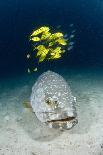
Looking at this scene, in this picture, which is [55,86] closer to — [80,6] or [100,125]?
[100,125]

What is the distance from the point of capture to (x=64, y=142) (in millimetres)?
9750

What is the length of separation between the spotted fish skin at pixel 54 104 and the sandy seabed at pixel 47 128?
43 cm

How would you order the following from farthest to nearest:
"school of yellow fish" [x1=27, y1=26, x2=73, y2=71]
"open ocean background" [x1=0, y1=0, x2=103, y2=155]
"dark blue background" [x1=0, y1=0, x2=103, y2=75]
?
"dark blue background" [x1=0, y1=0, x2=103, y2=75], "school of yellow fish" [x1=27, y1=26, x2=73, y2=71], "open ocean background" [x1=0, y1=0, x2=103, y2=155]

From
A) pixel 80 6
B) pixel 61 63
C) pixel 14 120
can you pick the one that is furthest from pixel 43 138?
pixel 80 6

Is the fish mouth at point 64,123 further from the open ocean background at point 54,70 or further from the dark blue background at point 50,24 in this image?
the dark blue background at point 50,24

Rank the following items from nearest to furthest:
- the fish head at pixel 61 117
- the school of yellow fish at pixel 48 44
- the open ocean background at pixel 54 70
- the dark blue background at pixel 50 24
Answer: the fish head at pixel 61 117
the open ocean background at pixel 54 70
the school of yellow fish at pixel 48 44
the dark blue background at pixel 50 24

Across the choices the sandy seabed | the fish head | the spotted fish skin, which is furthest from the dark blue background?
the fish head

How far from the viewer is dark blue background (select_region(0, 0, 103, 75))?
1434 cm

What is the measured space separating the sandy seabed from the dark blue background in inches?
69.2

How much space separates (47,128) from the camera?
10211mm

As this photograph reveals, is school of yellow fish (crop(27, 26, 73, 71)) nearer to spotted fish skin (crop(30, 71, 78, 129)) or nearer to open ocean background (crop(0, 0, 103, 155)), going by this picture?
open ocean background (crop(0, 0, 103, 155))

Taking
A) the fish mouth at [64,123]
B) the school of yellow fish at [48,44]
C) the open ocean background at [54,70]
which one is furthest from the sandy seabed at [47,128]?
the school of yellow fish at [48,44]

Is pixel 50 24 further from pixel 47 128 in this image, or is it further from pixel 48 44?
pixel 47 128

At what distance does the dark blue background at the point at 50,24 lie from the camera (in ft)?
47.0
